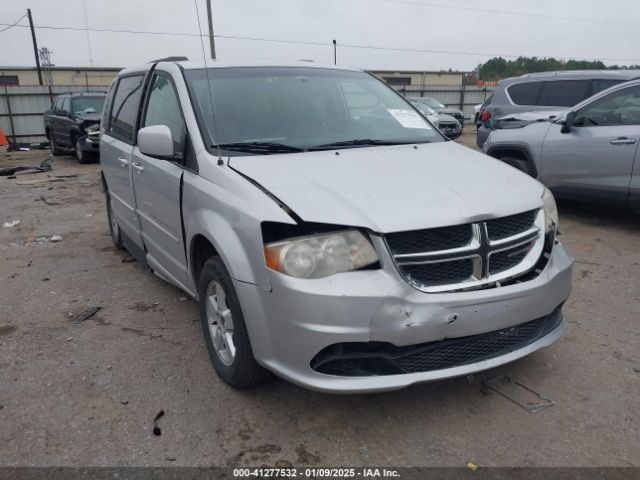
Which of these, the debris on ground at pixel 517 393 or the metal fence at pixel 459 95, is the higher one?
the metal fence at pixel 459 95

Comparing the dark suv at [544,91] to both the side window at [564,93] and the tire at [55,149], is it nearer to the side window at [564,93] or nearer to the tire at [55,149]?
the side window at [564,93]

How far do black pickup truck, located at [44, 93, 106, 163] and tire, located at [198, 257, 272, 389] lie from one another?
1136 cm

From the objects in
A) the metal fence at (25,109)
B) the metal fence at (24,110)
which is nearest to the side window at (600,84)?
the metal fence at (25,109)

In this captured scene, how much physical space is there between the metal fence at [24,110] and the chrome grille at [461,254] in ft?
69.2

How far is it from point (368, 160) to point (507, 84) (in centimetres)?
849

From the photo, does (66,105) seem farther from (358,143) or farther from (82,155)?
(358,143)

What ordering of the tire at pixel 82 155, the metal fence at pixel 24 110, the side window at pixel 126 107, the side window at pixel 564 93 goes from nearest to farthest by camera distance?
the side window at pixel 126 107 → the side window at pixel 564 93 → the tire at pixel 82 155 → the metal fence at pixel 24 110

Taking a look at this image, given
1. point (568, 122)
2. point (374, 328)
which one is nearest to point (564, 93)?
point (568, 122)

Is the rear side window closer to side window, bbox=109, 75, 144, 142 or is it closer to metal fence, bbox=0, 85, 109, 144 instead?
side window, bbox=109, 75, 144, 142

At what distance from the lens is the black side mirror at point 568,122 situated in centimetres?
622

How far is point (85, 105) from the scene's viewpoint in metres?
14.1

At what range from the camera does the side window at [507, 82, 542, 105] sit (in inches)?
394

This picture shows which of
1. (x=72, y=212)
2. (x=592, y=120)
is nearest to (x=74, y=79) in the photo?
(x=72, y=212)

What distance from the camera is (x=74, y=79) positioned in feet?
124
